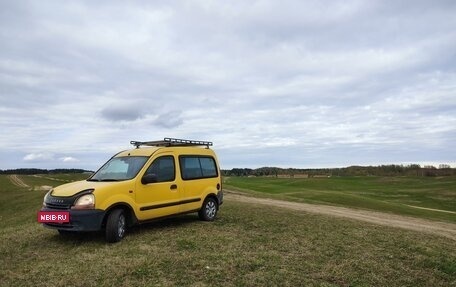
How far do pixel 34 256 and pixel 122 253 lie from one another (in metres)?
1.74

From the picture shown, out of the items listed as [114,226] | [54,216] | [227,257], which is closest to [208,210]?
[114,226]

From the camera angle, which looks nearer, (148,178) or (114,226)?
(114,226)

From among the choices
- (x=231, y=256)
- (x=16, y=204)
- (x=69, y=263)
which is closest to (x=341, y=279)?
(x=231, y=256)

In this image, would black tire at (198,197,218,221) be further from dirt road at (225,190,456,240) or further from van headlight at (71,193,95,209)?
dirt road at (225,190,456,240)

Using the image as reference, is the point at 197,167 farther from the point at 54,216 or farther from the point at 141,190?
the point at 54,216

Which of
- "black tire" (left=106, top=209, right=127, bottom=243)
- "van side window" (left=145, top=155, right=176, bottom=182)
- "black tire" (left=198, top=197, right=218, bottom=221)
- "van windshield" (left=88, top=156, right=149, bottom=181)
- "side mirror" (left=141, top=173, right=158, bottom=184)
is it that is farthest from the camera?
"black tire" (left=198, top=197, right=218, bottom=221)

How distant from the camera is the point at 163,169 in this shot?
1151cm

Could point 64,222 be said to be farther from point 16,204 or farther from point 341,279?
point 16,204

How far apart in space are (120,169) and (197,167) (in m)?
2.45

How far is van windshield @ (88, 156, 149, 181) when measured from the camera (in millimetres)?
10750

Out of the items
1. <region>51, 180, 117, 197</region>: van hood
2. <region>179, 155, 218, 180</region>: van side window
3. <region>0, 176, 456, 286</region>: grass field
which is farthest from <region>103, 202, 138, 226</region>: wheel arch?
<region>179, 155, 218, 180</region>: van side window

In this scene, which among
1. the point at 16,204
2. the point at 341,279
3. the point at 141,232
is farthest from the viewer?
the point at 16,204

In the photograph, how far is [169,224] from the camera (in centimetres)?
1228

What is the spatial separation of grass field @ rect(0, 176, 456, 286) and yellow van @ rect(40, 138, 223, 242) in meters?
0.47
